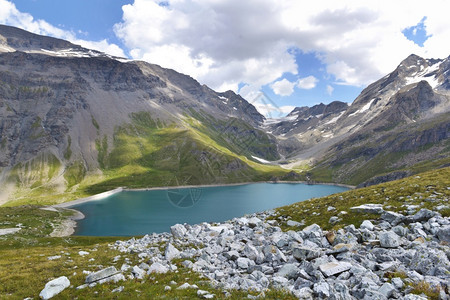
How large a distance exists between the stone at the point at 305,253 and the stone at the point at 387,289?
4.86 metres

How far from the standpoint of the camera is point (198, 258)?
69.3ft

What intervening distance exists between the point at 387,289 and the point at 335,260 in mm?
3747

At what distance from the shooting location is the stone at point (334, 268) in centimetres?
1434

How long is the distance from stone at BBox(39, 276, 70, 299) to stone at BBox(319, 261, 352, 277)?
17.6m

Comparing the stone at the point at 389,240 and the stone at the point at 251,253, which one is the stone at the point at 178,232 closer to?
the stone at the point at 251,253

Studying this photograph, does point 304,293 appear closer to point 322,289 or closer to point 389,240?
point 322,289

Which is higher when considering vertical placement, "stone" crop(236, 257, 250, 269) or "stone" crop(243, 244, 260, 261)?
"stone" crop(243, 244, 260, 261)

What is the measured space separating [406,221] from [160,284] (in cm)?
2147

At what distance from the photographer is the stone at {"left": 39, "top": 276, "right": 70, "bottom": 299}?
16428 millimetres

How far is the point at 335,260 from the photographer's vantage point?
618 inches

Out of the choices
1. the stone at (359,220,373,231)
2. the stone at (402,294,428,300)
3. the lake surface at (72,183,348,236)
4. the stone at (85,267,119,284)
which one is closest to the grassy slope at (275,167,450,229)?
the stone at (359,220,373,231)

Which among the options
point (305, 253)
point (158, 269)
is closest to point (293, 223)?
point (305, 253)

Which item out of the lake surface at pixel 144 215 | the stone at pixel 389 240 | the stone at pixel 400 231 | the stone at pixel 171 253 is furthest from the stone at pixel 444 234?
the lake surface at pixel 144 215

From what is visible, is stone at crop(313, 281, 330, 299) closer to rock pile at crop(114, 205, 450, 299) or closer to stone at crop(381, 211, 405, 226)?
rock pile at crop(114, 205, 450, 299)
